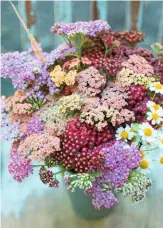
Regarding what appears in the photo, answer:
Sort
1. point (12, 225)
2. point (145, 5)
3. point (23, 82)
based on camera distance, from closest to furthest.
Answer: point (23, 82), point (12, 225), point (145, 5)

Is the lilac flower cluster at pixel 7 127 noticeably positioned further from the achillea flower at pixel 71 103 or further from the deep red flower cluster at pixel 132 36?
the deep red flower cluster at pixel 132 36

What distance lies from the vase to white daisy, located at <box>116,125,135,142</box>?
22cm

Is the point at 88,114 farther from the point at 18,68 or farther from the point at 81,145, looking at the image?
the point at 18,68

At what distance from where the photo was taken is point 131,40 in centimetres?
105

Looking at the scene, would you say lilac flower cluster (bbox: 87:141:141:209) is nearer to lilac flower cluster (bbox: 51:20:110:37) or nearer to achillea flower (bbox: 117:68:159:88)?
achillea flower (bbox: 117:68:159:88)

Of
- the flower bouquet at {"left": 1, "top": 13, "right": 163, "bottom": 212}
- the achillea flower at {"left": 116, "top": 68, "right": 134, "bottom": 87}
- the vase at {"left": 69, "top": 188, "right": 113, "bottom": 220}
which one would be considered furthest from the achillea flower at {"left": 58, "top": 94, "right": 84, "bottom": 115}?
the vase at {"left": 69, "top": 188, "right": 113, "bottom": 220}

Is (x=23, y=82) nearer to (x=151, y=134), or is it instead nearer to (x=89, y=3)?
(x=151, y=134)

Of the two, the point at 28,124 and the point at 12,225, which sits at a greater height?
the point at 28,124

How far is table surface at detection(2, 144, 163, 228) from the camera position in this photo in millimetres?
1011

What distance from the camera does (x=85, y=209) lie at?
1.00 m

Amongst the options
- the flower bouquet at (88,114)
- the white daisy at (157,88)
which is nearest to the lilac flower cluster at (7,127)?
the flower bouquet at (88,114)

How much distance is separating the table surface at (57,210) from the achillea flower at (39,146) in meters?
0.27

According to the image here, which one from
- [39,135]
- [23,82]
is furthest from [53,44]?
[39,135]

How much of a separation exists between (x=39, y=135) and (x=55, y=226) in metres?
0.30
